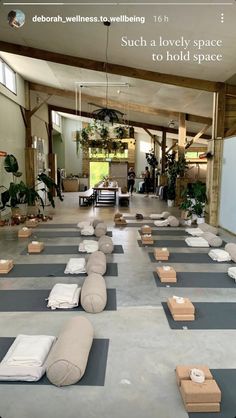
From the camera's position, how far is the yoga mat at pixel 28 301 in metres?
3.06

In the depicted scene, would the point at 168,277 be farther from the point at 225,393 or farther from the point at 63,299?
the point at 225,393

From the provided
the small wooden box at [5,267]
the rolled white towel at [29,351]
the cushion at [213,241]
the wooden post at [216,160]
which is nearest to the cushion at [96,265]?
the small wooden box at [5,267]

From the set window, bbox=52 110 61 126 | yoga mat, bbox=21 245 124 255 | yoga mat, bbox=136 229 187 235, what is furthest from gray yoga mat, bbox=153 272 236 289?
window, bbox=52 110 61 126

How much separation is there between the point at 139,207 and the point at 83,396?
860cm

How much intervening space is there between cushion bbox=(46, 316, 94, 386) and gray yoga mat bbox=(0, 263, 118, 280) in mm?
1710

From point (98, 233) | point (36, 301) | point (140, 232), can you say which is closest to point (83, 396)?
point (36, 301)

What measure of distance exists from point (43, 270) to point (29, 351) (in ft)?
6.68

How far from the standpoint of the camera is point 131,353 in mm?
2348

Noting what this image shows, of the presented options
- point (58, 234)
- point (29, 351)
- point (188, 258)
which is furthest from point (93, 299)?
point (58, 234)

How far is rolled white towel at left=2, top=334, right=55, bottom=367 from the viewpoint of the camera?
2111mm

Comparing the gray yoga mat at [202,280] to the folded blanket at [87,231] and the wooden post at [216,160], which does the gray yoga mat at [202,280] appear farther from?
the wooden post at [216,160]

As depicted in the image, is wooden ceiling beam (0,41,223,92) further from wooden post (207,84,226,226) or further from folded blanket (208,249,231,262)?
folded blanket (208,249,231,262)

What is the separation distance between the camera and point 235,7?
3670 mm

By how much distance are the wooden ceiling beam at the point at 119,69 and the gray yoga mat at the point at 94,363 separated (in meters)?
5.45
